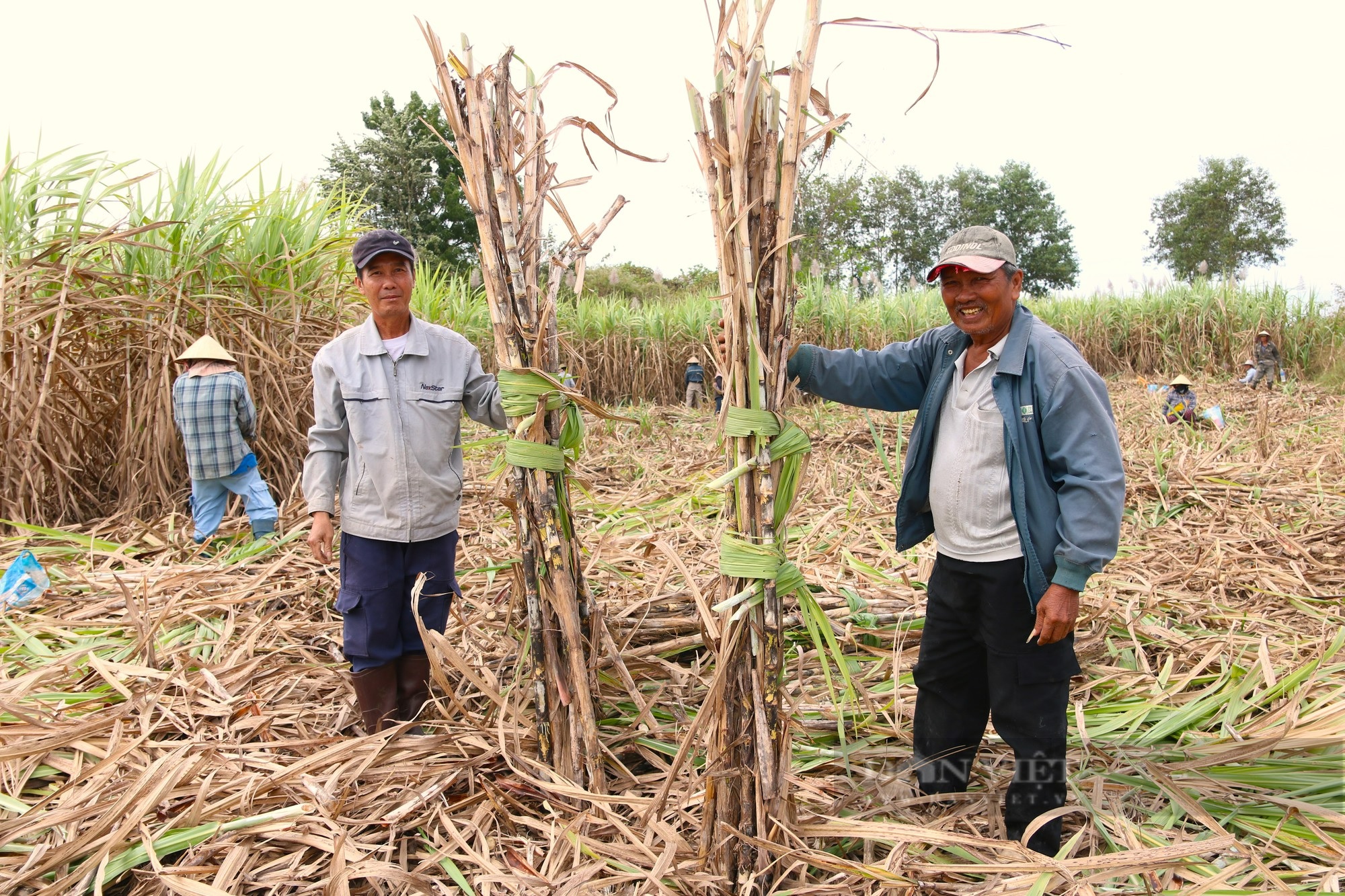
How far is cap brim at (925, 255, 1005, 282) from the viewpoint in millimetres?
1590

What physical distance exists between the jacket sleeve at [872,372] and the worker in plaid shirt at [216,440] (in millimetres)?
3222

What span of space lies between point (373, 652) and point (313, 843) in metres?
0.57

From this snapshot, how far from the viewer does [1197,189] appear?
96.8ft

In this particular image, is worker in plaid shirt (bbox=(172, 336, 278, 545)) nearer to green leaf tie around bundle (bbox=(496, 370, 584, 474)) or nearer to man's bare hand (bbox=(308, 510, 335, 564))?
man's bare hand (bbox=(308, 510, 335, 564))

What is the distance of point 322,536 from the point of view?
2.21 metres

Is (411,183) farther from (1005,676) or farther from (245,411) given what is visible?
(1005,676)

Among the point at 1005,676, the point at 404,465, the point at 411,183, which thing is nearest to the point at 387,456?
the point at 404,465

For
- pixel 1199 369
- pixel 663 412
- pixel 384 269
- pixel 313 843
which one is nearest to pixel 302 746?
pixel 313 843

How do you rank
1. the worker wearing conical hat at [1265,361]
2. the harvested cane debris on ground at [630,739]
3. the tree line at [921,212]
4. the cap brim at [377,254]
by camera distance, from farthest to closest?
the tree line at [921,212], the worker wearing conical hat at [1265,361], the cap brim at [377,254], the harvested cane debris on ground at [630,739]

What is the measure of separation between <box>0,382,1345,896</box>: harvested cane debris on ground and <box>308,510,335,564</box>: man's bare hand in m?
0.50

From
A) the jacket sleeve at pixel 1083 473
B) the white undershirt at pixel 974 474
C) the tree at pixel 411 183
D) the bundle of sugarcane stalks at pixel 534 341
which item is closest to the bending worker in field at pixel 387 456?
the bundle of sugarcane stalks at pixel 534 341

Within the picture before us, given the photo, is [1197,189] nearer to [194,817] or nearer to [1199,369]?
[1199,369]

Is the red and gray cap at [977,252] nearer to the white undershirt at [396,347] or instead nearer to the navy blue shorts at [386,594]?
the white undershirt at [396,347]

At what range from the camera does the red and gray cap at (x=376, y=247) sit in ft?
6.96
